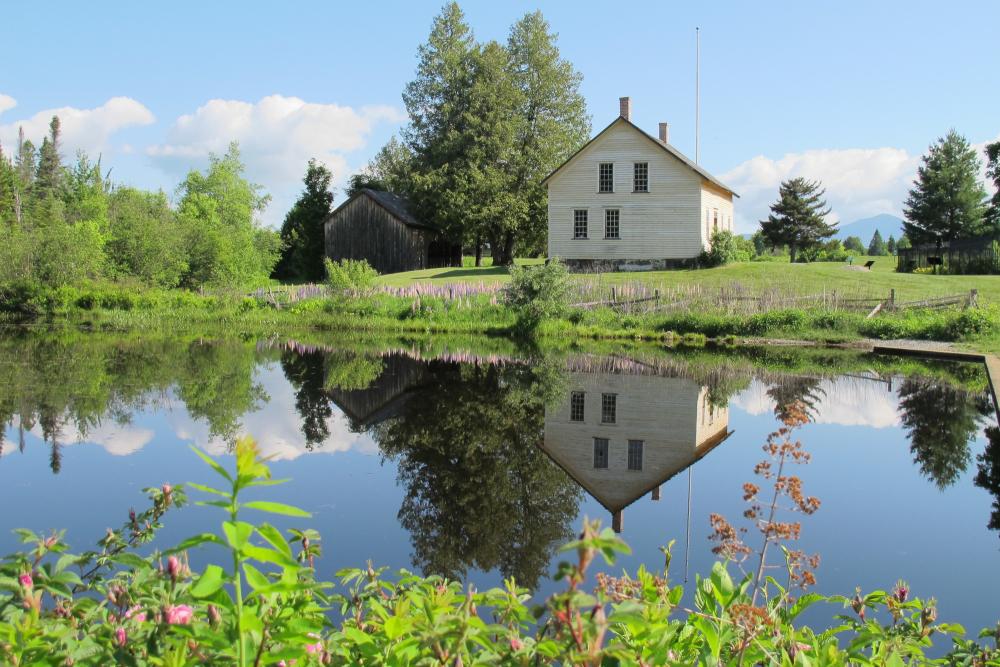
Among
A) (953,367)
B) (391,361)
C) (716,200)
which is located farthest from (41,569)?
(716,200)

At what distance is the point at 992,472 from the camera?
1009cm

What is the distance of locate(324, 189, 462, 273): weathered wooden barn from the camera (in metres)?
45.4

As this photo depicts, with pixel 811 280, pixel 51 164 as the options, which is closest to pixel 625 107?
pixel 811 280

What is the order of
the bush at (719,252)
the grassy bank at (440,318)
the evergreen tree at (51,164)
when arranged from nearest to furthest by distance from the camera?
the grassy bank at (440,318)
the bush at (719,252)
the evergreen tree at (51,164)

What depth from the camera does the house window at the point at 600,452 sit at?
35.3ft

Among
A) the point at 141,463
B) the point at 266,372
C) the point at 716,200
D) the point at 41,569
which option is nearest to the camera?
the point at 41,569

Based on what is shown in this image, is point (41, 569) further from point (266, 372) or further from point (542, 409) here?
point (266, 372)

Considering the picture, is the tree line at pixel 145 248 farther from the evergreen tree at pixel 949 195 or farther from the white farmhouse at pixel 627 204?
the evergreen tree at pixel 949 195

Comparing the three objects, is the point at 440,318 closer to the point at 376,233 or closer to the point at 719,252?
the point at 719,252

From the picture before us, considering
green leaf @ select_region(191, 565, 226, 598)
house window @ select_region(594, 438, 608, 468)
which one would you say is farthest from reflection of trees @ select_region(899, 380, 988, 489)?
green leaf @ select_region(191, 565, 226, 598)

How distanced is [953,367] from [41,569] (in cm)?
2205

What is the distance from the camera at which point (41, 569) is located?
7.64ft

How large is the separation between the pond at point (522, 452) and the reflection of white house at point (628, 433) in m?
0.05

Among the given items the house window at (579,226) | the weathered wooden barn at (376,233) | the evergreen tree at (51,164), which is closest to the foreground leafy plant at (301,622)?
the house window at (579,226)
